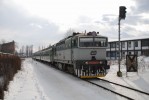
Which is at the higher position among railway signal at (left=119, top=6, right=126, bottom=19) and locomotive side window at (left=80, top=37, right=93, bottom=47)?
railway signal at (left=119, top=6, right=126, bottom=19)

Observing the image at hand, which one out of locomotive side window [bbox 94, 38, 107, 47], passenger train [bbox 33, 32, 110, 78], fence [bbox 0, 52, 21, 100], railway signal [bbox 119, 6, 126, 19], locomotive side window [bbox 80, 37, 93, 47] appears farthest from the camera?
locomotive side window [bbox 94, 38, 107, 47]

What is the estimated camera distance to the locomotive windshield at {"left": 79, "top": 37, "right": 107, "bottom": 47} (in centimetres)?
2078

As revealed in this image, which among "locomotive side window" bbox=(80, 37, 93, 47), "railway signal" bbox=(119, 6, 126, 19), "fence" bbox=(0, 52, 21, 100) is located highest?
"railway signal" bbox=(119, 6, 126, 19)

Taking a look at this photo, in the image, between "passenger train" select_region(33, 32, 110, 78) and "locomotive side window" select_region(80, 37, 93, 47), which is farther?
"locomotive side window" select_region(80, 37, 93, 47)

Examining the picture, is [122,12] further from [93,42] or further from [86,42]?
[86,42]

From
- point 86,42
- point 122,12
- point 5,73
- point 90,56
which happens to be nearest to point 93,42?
point 86,42

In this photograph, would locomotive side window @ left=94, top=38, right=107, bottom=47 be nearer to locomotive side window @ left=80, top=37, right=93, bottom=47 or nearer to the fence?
locomotive side window @ left=80, top=37, right=93, bottom=47

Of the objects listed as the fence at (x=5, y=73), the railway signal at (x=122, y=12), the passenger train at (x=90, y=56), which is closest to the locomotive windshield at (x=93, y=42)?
the passenger train at (x=90, y=56)

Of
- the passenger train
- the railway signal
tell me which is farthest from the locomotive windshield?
the railway signal

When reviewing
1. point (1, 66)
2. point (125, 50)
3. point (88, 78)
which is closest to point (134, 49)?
point (125, 50)

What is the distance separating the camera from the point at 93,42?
2094 centimetres

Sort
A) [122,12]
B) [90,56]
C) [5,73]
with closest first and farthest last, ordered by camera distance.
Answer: [5,73] < [122,12] < [90,56]

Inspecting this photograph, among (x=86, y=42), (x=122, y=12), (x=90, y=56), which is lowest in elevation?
(x=90, y=56)

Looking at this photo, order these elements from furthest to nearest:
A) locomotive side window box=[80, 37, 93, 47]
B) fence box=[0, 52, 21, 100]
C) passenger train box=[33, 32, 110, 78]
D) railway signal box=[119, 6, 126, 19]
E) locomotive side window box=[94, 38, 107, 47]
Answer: locomotive side window box=[94, 38, 107, 47], locomotive side window box=[80, 37, 93, 47], railway signal box=[119, 6, 126, 19], passenger train box=[33, 32, 110, 78], fence box=[0, 52, 21, 100]
